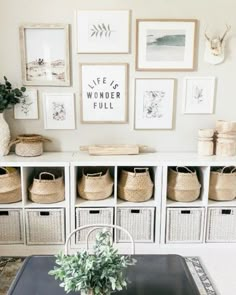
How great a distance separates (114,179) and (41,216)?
696 mm

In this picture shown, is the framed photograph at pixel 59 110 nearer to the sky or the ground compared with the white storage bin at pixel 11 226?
nearer to the sky

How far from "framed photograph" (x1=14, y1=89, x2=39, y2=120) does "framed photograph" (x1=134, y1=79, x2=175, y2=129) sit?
3.04ft

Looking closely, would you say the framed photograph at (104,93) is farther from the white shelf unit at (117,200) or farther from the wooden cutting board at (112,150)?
the white shelf unit at (117,200)

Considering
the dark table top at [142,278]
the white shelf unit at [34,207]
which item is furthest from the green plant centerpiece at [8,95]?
the dark table top at [142,278]

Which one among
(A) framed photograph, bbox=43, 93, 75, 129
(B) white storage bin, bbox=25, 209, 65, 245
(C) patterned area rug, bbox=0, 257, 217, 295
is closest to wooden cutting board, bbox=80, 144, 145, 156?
(A) framed photograph, bbox=43, 93, 75, 129

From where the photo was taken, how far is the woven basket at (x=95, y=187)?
281cm

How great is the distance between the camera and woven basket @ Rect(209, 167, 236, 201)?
9.34 feet

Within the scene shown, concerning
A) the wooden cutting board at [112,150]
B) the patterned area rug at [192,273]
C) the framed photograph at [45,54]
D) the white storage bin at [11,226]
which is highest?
the framed photograph at [45,54]

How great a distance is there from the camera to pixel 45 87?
3012mm

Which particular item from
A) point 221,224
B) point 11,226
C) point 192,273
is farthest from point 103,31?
point 192,273

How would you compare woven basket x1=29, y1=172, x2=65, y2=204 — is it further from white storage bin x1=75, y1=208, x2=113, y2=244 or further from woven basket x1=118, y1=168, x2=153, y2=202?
woven basket x1=118, y1=168, x2=153, y2=202

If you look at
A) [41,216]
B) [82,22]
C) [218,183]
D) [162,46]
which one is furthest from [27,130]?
[218,183]

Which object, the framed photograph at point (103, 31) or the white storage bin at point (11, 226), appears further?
the framed photograph at point (103, 31)

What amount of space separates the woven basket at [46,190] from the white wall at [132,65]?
43 centimetres
